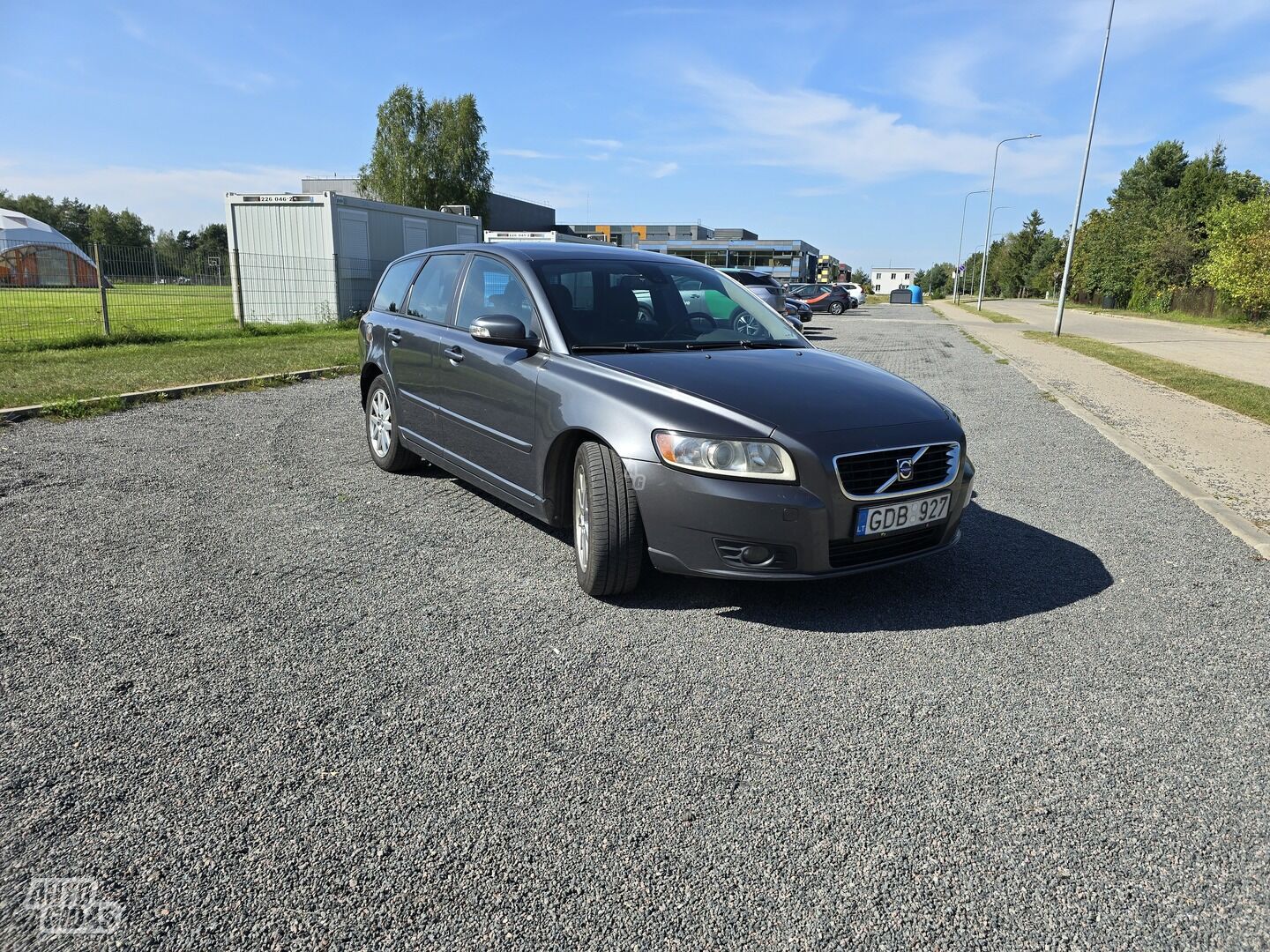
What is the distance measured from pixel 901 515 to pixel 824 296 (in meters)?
42.2

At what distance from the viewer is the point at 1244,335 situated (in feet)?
97.6

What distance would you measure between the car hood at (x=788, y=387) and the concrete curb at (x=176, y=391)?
21.0ft

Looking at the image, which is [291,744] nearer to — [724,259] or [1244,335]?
[1244,335]

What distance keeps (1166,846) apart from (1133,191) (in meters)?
79.8

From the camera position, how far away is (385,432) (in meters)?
6.22

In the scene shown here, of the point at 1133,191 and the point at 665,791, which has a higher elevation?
the point at 1133,191

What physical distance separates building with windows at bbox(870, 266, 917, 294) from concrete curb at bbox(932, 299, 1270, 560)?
13931 cm

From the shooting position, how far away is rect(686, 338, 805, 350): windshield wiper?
455cm

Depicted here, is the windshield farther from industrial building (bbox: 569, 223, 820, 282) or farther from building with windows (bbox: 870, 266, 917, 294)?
building with windows (bbox: 870, 266, 917, 294)

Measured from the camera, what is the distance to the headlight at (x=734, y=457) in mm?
3463

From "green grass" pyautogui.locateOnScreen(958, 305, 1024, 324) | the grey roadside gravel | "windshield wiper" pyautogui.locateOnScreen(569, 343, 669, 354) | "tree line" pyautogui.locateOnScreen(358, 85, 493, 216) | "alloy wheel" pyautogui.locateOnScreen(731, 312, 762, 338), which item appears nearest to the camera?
the grey roadside gravel

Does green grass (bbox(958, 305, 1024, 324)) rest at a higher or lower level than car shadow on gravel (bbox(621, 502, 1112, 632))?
higher

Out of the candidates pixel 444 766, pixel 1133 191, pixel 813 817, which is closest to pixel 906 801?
pixel 813 817

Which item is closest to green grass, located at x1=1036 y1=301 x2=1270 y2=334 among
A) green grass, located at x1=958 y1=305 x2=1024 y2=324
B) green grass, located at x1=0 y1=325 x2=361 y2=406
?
green grass, located at x1=958 y1=305 x2=1024 y2=324
